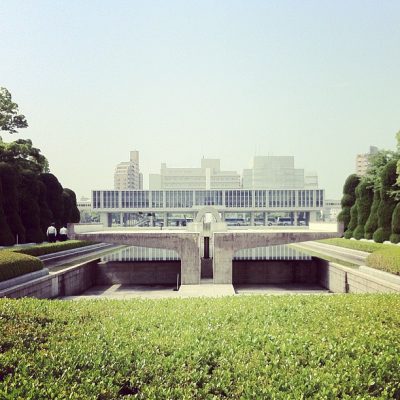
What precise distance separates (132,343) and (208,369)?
1.53 metres

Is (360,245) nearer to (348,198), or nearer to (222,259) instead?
(348,198)

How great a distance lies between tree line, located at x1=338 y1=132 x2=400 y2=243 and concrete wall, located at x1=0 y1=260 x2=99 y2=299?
80.0 feet

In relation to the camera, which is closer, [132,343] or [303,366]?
[303,366]

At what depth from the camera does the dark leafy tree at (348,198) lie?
Answer: 47938 millimetres

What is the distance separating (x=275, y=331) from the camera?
8297 mm

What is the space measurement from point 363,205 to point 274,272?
530 inches

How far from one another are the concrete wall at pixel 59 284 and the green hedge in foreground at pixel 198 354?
10.1m

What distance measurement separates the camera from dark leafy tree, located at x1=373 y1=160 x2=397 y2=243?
37375 mm

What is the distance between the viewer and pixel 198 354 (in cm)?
706

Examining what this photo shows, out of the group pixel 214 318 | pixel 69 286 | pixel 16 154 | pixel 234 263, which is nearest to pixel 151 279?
pixel 234 263

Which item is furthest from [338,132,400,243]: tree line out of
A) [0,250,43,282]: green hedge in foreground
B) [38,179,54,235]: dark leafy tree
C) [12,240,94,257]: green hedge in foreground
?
[38,179,54,235]: dark leafy tree

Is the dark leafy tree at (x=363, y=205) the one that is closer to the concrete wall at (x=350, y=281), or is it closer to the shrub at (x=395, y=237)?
the shrub at (x=395, y=237)

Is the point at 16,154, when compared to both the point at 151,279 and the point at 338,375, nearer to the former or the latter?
the point at 151,279

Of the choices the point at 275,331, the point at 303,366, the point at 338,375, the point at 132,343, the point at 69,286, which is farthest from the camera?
the point at 69,286
